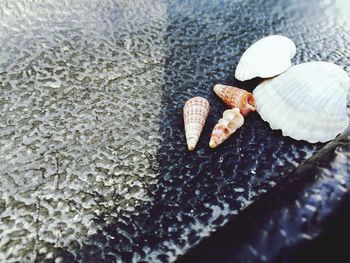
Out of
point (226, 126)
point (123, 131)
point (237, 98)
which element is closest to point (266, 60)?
point (237, 98)

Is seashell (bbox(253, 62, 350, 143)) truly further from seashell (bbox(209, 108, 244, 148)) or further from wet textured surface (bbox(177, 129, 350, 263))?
wet textured surface (bbox(177, 129, 350, 263))

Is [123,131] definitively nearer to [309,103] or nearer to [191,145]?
[191,145]

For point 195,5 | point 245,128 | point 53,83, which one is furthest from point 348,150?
point 195,5

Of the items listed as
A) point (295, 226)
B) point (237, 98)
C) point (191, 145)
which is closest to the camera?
point (295, 226)

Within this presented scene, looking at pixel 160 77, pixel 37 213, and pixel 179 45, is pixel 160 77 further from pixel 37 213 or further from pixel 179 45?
pixel 37 213

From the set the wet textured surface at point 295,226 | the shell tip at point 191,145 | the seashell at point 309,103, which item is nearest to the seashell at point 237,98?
the seashell at point 309,103

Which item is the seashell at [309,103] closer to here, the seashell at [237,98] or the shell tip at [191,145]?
the seashell at [237,98]

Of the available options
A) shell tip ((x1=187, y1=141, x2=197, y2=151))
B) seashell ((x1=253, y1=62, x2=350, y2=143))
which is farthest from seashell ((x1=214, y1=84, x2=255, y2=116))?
shell tip ((x1=187, y1=141, x2=197, y2=151))
